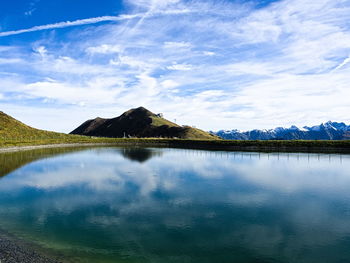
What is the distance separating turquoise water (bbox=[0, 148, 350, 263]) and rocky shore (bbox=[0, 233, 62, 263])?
3.17 ft

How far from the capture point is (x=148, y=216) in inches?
931

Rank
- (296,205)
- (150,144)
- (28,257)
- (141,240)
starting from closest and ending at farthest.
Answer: (28,257), (141,240), (296,205), (150,144)

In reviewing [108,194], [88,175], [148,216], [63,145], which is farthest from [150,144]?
[148,216]

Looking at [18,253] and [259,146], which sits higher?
[259,146]

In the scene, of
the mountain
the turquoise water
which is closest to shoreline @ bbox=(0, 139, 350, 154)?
the mountain

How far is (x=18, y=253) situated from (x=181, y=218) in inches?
485

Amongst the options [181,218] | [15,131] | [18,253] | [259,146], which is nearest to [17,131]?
[15,131]

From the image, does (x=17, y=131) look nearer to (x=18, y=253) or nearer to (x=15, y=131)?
(x=15, y=131)

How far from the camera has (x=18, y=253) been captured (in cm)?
1602

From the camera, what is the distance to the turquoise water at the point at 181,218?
1692 cm

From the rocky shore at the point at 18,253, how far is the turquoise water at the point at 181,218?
967 mm

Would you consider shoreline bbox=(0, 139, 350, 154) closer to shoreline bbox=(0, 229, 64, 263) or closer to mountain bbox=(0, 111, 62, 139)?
mountain bbox=(0, 111, 62, 139)

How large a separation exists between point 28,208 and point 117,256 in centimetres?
1471

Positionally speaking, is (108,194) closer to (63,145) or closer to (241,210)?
(241,210)
